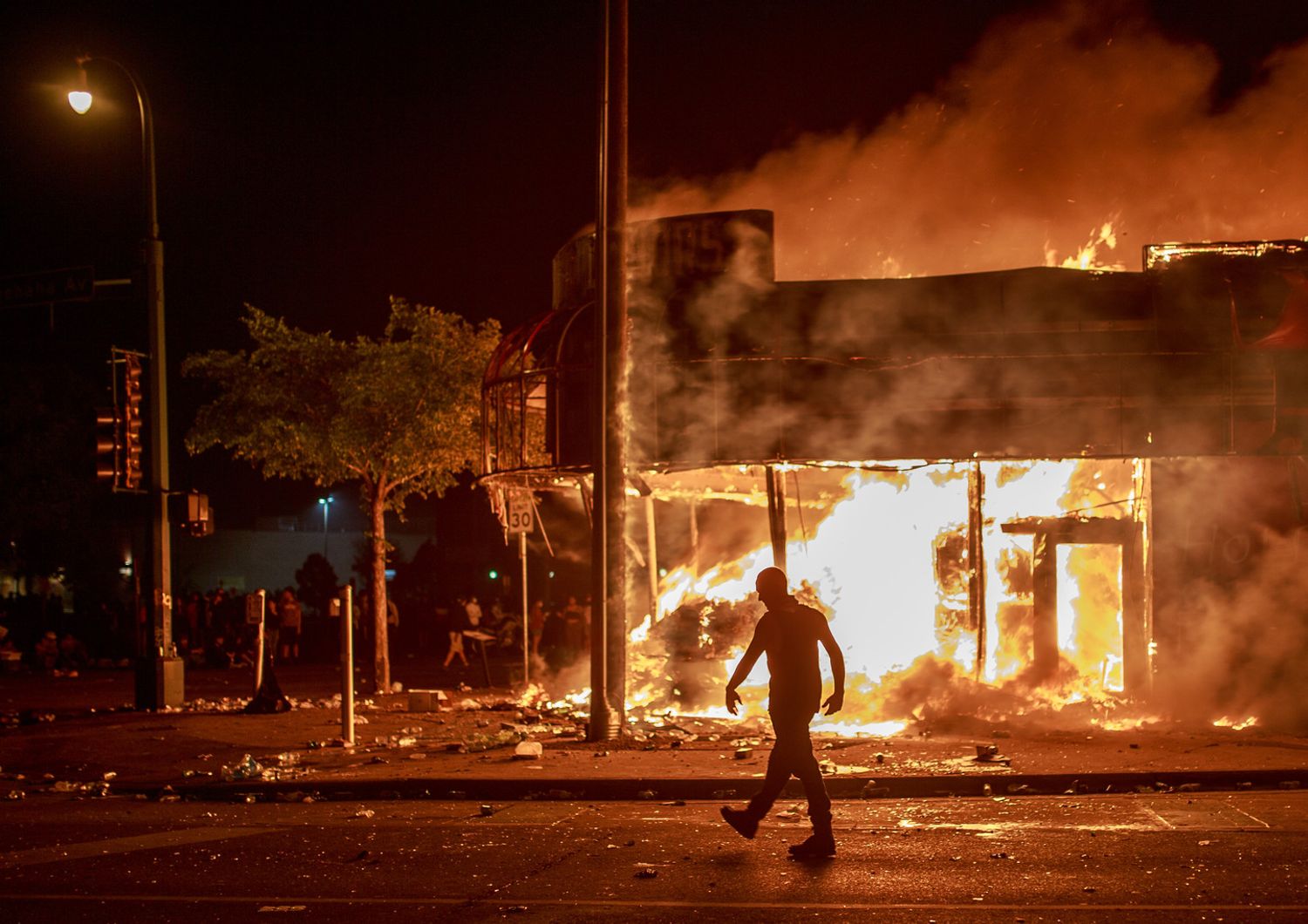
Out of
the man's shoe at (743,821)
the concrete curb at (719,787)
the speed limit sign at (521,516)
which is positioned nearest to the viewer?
the man's shoe at (743,821)

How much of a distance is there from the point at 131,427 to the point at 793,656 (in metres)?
11.5

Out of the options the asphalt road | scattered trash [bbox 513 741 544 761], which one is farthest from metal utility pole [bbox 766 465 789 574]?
the asphalt road

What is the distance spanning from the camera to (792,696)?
26.2ft

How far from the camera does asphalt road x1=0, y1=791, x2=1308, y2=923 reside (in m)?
6.44

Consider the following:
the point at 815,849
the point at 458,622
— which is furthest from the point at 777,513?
the point at 458,622

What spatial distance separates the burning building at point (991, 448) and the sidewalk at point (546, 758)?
3.88 feet

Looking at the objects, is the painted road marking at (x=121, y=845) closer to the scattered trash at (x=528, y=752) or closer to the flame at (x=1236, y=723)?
the scattered trash at (x=528, y=752)

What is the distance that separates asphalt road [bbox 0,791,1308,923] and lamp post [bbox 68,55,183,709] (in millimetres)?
6821

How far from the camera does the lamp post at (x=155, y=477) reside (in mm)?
16953

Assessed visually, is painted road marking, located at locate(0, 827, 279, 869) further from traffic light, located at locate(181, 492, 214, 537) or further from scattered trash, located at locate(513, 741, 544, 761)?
traffic light, located at locate(181, 492, 214, 537)

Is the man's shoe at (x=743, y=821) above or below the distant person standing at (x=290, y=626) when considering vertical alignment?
above

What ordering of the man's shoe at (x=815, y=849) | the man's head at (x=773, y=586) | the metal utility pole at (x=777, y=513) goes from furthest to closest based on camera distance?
the metal utility pole at (x=777, y=513)
the man's head at (x=773, y=586)
the man's shoe at (x=815, y=849)

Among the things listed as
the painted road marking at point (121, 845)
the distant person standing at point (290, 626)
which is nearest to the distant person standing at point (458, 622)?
the distant person standing at point (290, 626)

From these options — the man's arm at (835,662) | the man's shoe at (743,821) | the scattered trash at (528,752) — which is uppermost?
the man's arm at (835,662)
